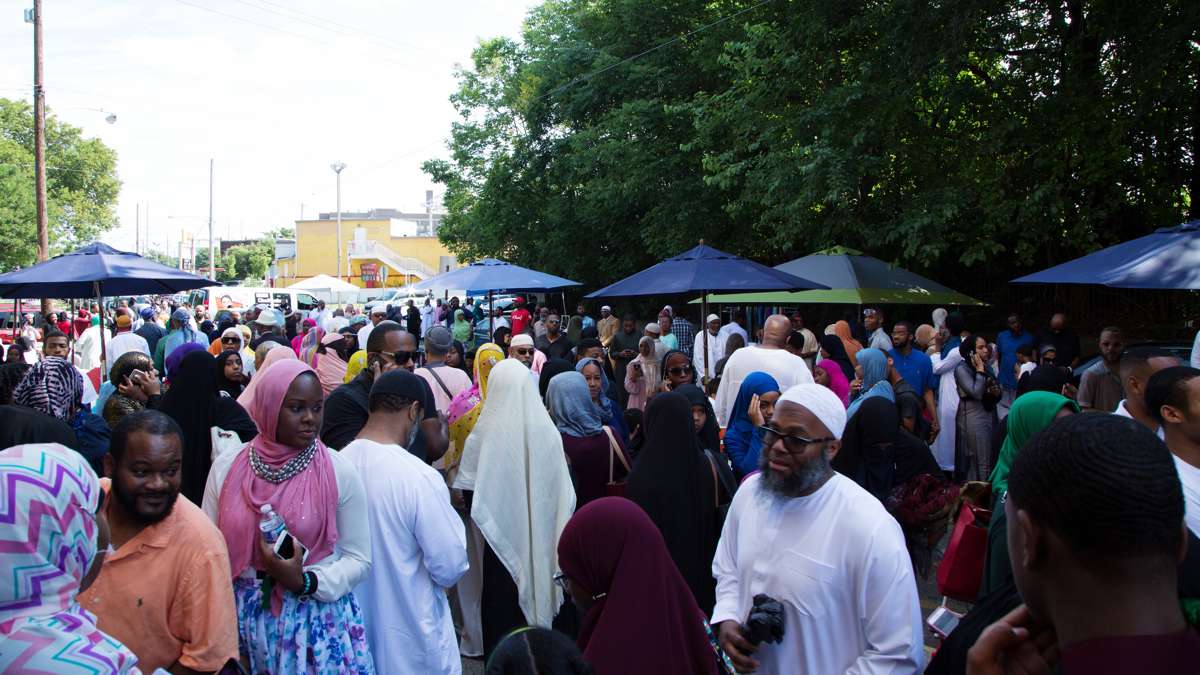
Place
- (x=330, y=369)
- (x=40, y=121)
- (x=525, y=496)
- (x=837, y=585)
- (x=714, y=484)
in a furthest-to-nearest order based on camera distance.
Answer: (x=40, y=121) → (x=330, y=369) → (x=525, y=496) → (x=714, y=484) → (x=837, y=585)

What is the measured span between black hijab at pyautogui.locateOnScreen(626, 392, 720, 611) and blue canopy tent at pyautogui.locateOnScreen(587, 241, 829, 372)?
5189 millimetres

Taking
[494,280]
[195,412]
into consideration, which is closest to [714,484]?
[195,412]

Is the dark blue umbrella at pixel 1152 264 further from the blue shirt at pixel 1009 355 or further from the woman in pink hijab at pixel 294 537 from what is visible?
the woman in pink hijab at pixel 294 537

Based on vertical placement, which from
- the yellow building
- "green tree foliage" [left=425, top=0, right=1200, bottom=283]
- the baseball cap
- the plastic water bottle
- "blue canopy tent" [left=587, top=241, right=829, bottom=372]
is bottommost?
the plastic water bottle

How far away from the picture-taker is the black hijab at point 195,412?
5.15 meters

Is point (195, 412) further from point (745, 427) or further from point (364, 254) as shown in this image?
point (364, 254)

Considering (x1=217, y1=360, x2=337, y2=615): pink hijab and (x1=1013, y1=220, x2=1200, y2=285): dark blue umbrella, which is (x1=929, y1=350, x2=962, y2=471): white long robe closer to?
(x1=1013, y1=220, x2=1200, y2=285): dark blue umbrella

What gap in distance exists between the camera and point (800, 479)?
3355 mm

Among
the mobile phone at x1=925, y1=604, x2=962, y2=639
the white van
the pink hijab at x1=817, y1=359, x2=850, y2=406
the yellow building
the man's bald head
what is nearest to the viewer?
the mobile phone at x1=925, y1=604, x2=962, y2=639

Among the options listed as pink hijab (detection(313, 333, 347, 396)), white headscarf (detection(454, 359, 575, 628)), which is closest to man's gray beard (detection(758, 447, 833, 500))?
white headscarf (detection(454, 359, 575, 628))

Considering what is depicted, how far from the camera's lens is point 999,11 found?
13.6 m

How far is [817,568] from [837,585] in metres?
0.08

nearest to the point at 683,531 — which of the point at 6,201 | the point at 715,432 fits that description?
the point at 715,432

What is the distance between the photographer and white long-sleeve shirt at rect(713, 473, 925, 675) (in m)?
3.08
